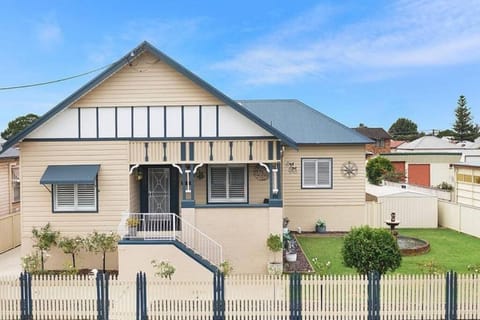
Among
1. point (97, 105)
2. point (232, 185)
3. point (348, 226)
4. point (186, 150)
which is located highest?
point (97, 105)

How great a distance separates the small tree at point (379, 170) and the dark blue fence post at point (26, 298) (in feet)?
101

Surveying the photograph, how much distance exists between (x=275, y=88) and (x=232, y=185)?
23.0m

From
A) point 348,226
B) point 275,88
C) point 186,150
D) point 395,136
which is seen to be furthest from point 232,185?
point 395,136

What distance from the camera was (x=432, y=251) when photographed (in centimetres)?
1535

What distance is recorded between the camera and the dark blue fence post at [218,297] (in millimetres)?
9031

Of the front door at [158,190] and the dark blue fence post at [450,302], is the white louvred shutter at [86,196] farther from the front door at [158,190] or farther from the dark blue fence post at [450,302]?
the dark blue fence post at [450,302]

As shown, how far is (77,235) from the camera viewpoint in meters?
13.7

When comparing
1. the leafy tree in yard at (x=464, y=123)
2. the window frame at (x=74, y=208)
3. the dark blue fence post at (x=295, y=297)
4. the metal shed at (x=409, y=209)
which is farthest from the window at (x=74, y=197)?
the leafy tree in yard at (x=464, y=123)

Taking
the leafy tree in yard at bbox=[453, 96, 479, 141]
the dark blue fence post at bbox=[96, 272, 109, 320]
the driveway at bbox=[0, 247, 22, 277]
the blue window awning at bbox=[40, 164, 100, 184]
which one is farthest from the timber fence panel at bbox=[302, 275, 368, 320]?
the leafy tree in yard at bbox=[453, 96, 479, 141]

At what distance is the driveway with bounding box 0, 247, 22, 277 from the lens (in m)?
13.6

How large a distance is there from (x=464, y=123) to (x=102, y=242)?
3030 inches

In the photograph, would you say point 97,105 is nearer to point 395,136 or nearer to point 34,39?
point 34,39

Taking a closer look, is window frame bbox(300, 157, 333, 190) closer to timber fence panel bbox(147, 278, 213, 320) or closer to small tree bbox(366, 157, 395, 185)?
timber fence panel bbox(147, 278, 213, 320)

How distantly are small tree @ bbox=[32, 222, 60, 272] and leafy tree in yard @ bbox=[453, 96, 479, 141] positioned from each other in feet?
253
